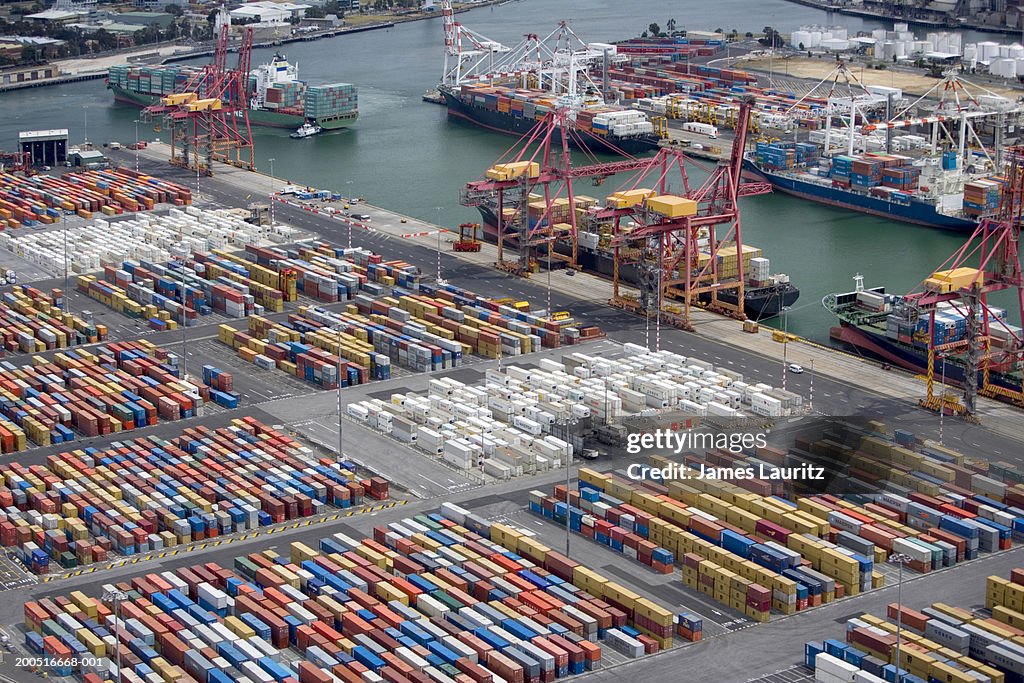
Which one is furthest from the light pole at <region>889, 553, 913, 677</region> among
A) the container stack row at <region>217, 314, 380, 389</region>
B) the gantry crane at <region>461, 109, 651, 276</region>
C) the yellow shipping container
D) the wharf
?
the gantry crane at <region>461, 109, 651, 276</region>

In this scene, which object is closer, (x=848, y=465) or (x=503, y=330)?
(x=848, y=465)

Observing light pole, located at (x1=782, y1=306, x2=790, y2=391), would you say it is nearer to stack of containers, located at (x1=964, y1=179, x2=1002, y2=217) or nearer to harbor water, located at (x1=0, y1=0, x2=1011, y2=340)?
harbor water, located at (x1=0, y1=0, x2=1011, y2=340)

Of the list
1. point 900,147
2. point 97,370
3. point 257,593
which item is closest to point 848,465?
point 257,593

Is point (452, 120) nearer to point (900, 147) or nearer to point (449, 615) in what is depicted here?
point (900, 147)

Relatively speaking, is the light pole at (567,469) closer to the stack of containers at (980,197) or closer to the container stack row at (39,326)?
the container stack row at (39,326)

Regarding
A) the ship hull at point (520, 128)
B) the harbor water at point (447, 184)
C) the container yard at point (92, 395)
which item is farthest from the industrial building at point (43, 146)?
the container yard at point (92, 395)

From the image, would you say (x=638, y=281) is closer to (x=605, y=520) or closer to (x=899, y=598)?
(x=605, y=520)

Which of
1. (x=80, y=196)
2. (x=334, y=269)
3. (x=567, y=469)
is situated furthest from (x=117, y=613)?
(x=80, y=196)
